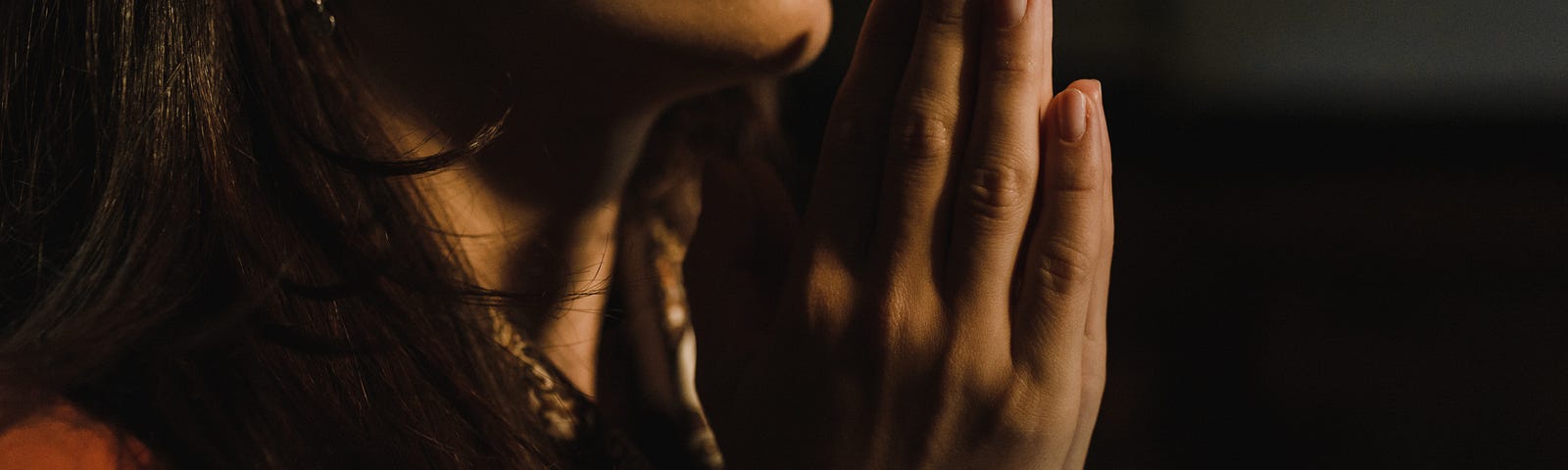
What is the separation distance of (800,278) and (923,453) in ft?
0.38

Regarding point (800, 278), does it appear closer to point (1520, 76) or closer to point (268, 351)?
point (268, 351)

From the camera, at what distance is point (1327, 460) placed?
162 cm

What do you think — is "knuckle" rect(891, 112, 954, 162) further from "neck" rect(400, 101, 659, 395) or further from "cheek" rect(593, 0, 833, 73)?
"neck" rect(400, 101, 659, 395)

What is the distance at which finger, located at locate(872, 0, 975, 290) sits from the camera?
517mm

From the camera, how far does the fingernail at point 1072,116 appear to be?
512mm

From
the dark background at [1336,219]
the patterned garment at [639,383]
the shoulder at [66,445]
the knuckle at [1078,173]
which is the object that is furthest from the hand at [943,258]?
the dark background at [1336,219]

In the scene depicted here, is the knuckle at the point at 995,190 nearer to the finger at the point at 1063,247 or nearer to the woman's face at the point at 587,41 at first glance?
the finger at the point at 1063,247

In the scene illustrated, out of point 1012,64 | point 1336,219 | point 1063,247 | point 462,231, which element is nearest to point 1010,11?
point 1012,64

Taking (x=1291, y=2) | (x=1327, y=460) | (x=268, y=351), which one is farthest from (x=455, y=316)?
(x=1291, y=2)

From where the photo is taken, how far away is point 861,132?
1.80 feet

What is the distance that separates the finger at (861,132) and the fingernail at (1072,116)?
0.28ft

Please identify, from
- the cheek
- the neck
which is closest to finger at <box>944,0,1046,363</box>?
the cheek

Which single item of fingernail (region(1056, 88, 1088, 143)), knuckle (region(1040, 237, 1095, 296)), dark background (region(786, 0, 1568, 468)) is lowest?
dark background (region(786, 0, 1568, 468))

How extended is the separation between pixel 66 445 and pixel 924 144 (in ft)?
1.32
